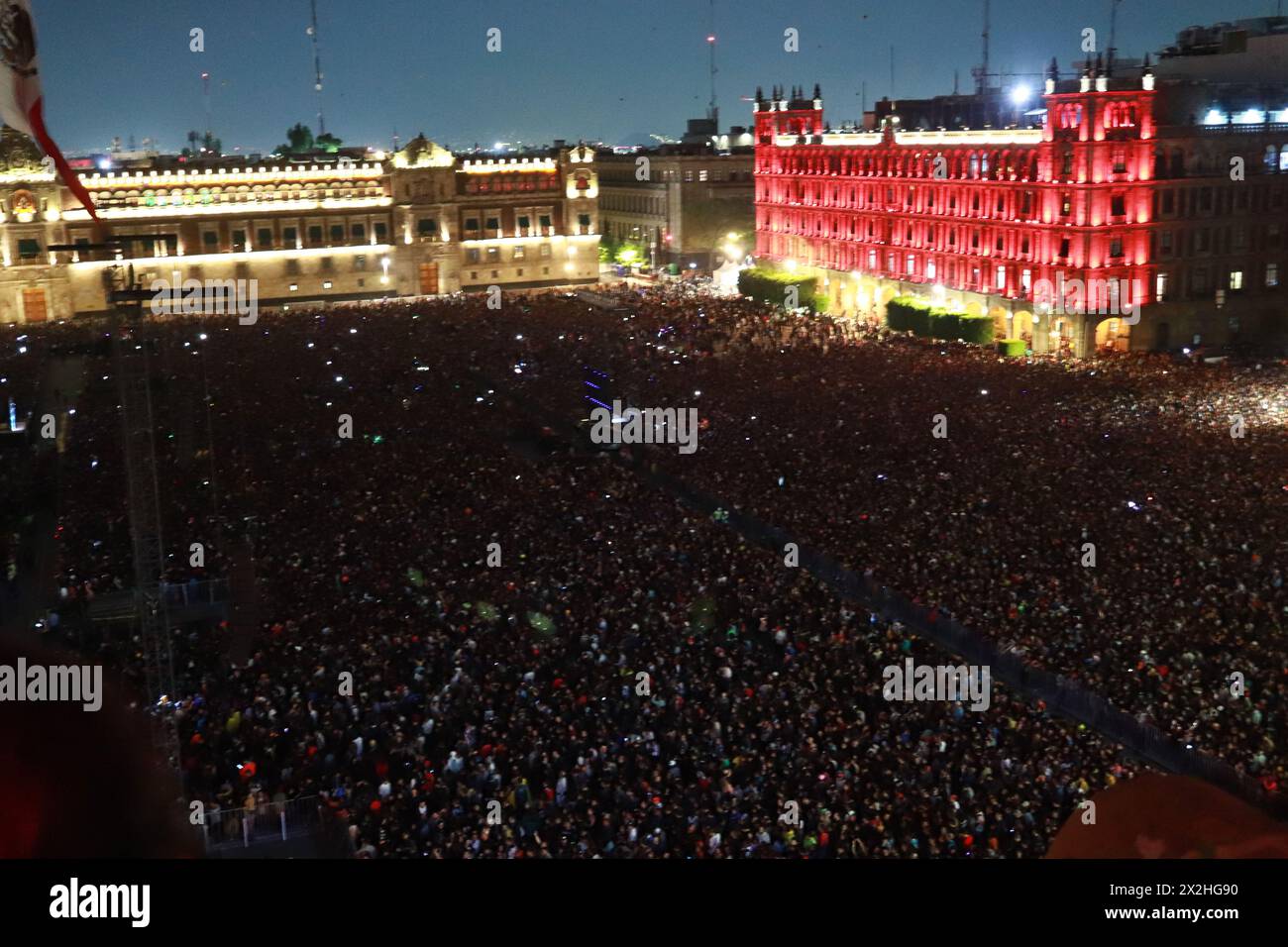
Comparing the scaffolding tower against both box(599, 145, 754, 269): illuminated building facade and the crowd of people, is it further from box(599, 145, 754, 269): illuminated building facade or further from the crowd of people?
box(599, 145, 754, 269): illuminated building facade

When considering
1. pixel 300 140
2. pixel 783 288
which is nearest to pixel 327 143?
pixel 300 140

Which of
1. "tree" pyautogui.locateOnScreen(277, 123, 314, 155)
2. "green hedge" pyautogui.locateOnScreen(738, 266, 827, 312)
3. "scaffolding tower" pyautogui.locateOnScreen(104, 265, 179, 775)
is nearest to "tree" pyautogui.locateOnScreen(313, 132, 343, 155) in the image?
"tree" pyautogui.locateOnScreen(277, 123, 314, 155)

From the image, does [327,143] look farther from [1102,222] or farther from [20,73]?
[20,73]

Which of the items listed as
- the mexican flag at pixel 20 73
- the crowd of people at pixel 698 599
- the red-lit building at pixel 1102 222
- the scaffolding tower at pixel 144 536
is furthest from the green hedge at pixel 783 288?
the mexican flag at pixel 20 73

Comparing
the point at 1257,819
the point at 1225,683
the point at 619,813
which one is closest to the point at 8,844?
the point at 1257,819
